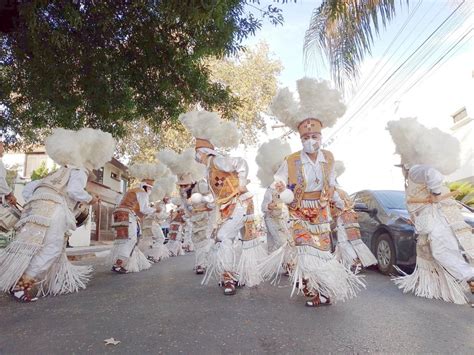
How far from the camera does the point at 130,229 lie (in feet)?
25.7

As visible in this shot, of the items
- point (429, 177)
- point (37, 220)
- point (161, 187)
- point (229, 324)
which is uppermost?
point (161, 187)

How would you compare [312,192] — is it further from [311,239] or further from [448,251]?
[448,251]

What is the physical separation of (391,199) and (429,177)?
2.98 meters

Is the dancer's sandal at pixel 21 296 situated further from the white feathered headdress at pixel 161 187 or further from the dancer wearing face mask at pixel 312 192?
the white feathered headdress at pixel 161 187

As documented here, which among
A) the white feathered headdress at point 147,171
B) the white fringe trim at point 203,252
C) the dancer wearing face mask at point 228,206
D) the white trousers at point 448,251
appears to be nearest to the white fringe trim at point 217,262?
the dancer wearing face mask at point 228,206

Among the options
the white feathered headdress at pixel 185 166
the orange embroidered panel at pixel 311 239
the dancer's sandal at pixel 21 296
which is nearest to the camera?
the orange embroidered panel at pixel 311 239

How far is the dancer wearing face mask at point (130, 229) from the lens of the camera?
7.75 meters

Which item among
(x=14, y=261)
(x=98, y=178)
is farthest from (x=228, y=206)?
(x=98, y=178)

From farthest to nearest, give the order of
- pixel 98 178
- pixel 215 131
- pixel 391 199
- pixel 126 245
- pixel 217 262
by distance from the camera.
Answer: pixel 98 178 < pixel 126 245 < pixel 391 199 < pixel 215 131 < pixel 217 262

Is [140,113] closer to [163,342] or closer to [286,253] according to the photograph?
[286,253]

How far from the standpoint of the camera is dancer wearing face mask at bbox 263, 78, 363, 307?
166 inches

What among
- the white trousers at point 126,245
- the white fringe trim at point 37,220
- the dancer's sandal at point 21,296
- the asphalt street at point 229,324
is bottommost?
the asphalt street at point 229,324

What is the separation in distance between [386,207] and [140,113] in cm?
489

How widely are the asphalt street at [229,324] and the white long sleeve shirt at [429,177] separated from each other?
1.30 meters
